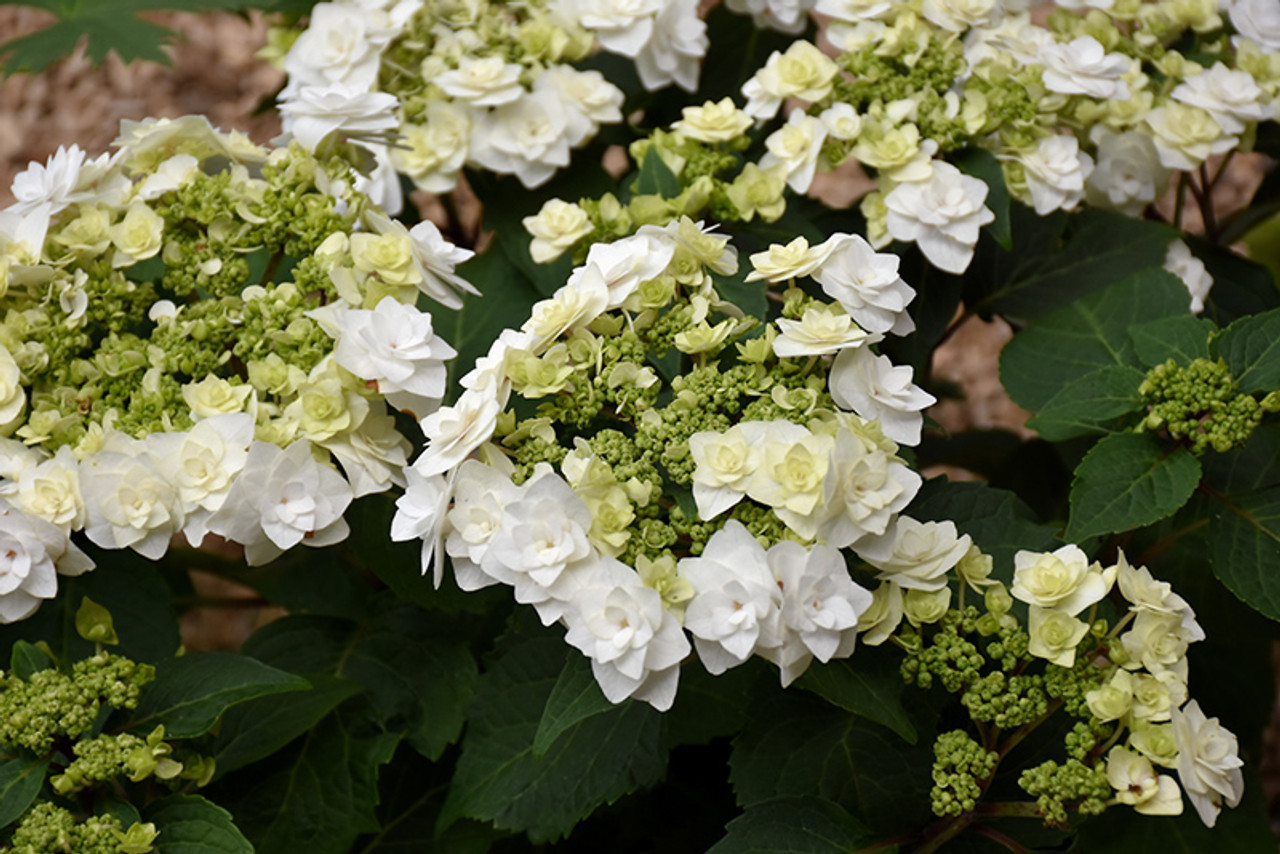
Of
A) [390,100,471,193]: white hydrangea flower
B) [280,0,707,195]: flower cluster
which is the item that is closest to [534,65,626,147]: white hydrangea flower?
[280,0,707,195]: flower cluster

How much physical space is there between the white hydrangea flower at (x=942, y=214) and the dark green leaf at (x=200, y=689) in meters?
0.83

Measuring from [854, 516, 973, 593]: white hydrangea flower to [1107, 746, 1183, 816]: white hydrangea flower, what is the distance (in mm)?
216

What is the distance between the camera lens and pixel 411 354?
44.0 inches

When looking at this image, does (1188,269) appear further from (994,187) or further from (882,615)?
(882,615)

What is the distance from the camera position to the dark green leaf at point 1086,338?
1.49 metres

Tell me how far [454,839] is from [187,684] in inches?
18.7

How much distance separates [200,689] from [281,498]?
0.72 ft

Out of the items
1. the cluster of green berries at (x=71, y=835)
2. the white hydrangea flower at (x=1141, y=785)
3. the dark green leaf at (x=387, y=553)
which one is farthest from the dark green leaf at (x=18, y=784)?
the white hydrangea flower at (x=1141, y=785)

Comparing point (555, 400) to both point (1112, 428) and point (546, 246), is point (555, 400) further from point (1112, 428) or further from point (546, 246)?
point (1112, 428)

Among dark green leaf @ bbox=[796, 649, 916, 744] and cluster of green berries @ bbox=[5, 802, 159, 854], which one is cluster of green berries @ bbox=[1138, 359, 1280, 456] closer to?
dark green leaf @ bbox=[796, 649, 916, 744]

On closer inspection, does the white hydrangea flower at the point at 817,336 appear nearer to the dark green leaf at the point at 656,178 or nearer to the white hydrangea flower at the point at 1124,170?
the dark green leaf at the point at 656,178

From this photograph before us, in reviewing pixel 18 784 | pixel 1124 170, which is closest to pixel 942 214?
pixel 1124 170

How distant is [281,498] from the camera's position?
113 cm

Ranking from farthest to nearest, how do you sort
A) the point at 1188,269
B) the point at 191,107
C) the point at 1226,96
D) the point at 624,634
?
the point at 191,107 → the point at 1188,269 → the point at 1226,96 → the point at 624,634
